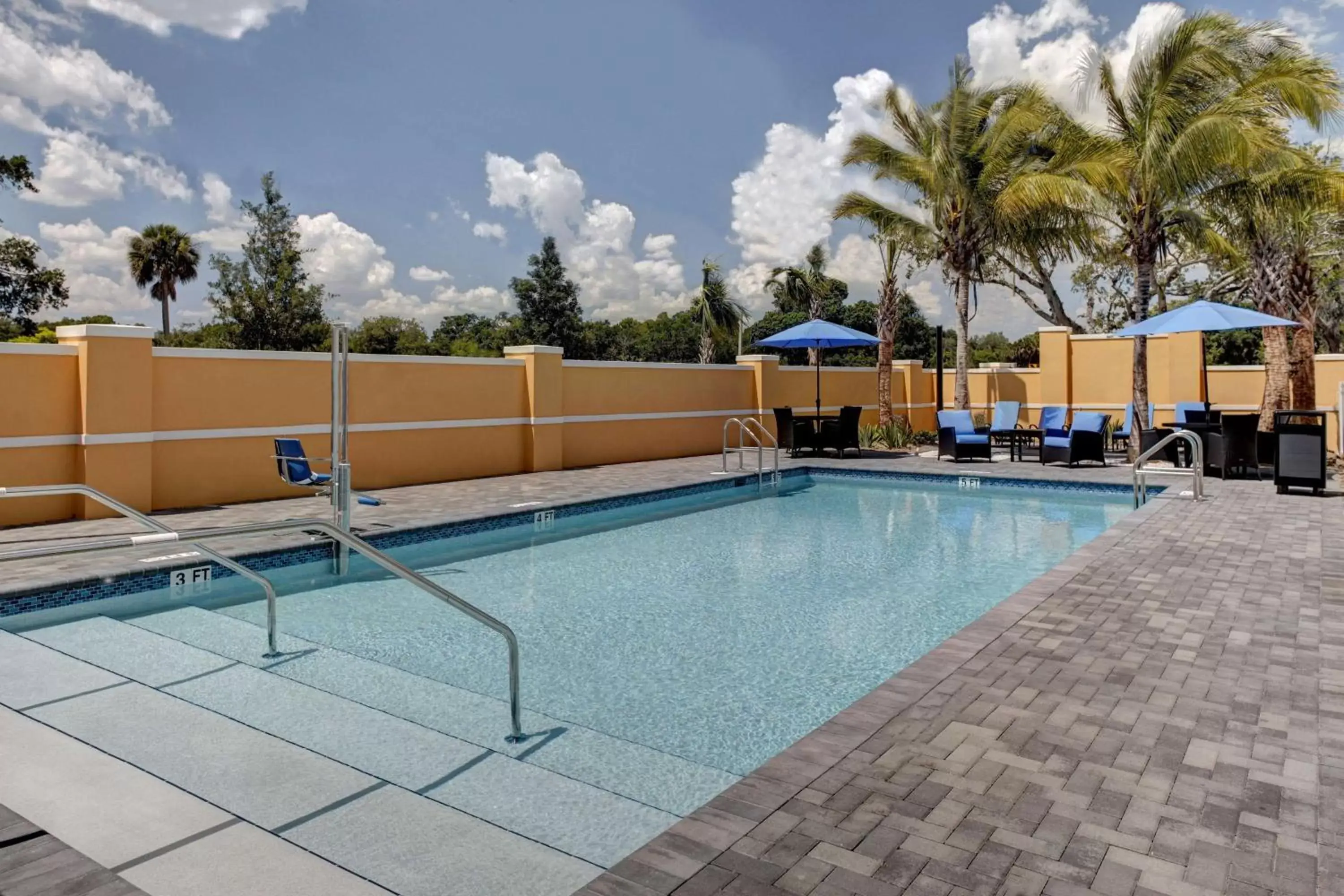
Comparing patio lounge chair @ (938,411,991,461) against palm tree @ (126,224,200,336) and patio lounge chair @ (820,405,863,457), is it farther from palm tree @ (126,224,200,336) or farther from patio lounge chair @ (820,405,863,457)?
palm tree @ (126,224,200,336)

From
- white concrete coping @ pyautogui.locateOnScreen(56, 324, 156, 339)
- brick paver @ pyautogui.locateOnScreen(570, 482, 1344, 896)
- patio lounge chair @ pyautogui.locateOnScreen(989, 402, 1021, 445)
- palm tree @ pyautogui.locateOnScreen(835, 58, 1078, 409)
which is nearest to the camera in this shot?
brick paver @ pyautogui.locateOnScreen(570, 482, 1344, 896)

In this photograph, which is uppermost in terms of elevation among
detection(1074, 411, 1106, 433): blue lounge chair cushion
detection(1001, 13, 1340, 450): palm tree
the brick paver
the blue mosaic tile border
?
detection(1001, 13, 1340, 450): palm tree

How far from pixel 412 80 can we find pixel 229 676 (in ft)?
95.2

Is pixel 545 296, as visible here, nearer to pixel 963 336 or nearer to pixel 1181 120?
pixel 963 336

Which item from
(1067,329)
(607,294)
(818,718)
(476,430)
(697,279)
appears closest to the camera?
(818,718)

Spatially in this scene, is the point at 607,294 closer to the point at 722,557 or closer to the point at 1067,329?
the point at 1067,329

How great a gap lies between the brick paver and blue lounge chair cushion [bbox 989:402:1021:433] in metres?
12.2

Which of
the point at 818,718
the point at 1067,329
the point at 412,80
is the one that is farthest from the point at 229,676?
the point at 412,80

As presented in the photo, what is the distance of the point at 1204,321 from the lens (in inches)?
517

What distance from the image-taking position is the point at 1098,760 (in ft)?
10.8

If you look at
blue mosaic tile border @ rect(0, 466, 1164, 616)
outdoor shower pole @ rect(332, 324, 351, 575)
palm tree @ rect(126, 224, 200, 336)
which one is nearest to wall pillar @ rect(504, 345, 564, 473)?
blue mosaic tile border @ rect(0, 466, 1164, 616)

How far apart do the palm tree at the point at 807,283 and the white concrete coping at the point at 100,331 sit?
3020 cm

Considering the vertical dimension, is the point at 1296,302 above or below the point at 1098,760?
above

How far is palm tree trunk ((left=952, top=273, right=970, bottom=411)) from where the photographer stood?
18.4m
